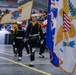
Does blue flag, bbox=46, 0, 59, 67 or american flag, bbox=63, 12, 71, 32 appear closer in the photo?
american flag, bbox=63, 12, 71, 32

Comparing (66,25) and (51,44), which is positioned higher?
(66,25)

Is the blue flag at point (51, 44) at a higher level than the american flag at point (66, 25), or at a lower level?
lower

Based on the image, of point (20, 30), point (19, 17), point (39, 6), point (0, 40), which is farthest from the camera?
point (39, 6)

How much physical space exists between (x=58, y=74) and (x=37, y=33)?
2.54 meters

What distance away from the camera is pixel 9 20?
9.86m

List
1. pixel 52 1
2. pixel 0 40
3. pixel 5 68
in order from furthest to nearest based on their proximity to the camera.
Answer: pixel 0 40 → pixel 5 68 → pixel 52 1

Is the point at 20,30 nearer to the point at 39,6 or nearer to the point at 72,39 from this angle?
the point at 72,39

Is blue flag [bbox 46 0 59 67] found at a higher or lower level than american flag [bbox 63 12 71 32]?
lower

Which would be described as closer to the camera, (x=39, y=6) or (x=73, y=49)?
(x=73, y=49)

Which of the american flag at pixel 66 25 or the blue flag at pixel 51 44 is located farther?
the blue flag at pixel 51 44

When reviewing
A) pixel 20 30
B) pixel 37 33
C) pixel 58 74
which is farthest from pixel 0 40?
pixel 58 74

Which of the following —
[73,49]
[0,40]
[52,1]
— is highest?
[52,1]

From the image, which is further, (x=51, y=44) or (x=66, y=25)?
(x=51, y=44)

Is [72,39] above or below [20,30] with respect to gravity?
above
